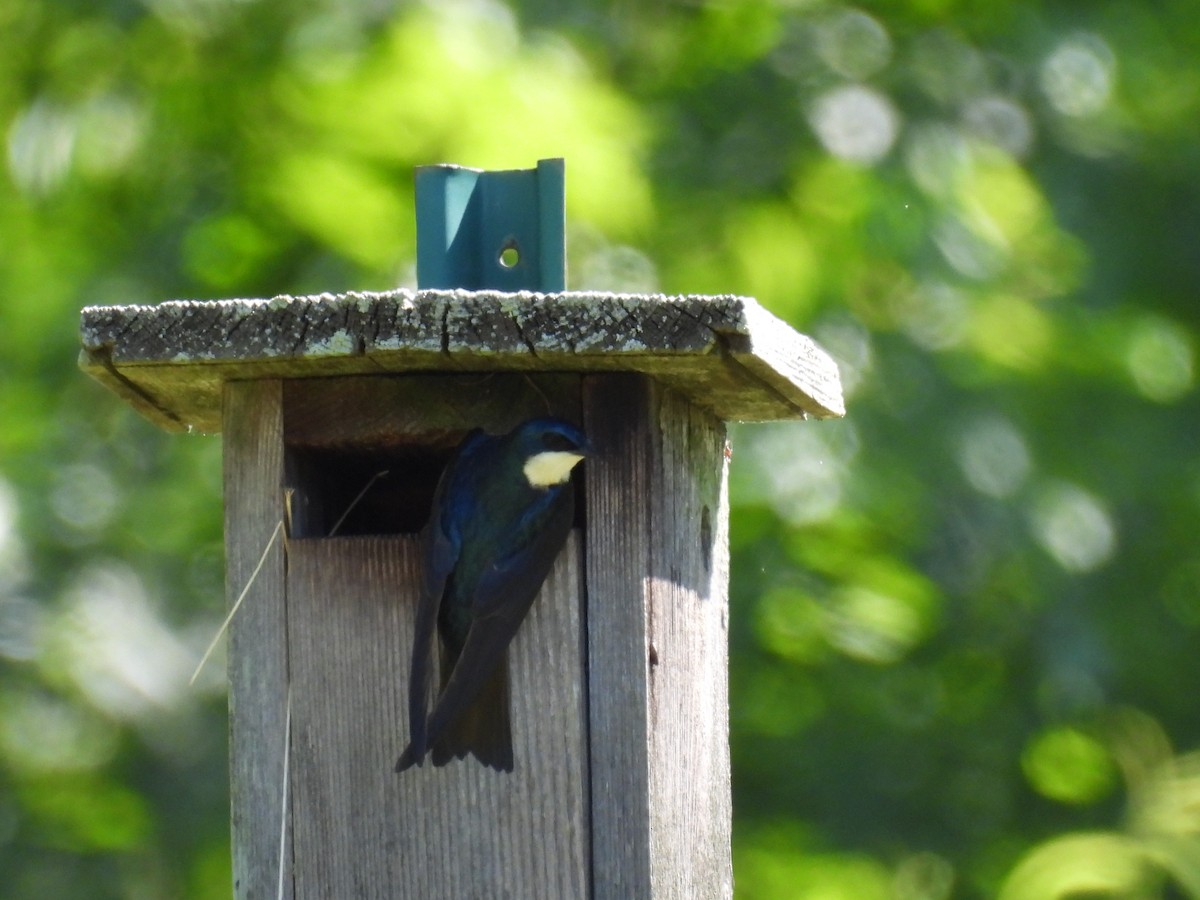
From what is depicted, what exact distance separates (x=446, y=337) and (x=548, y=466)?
0.18 metres

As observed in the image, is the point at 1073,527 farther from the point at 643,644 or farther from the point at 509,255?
the point at 643,644

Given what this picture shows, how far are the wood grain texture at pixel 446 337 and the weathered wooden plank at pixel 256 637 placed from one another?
0.06 metres

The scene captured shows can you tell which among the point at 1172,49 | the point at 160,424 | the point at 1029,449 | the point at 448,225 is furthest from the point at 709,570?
the point at 1172,49

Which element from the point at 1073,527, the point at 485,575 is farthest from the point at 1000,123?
the point at 485,575

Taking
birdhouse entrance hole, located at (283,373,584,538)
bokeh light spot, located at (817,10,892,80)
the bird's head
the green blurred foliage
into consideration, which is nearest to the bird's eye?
the bird's head

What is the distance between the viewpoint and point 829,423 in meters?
4.13

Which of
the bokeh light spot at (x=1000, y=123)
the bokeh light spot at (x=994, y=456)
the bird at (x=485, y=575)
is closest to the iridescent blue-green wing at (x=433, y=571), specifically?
the bird at (x=485, y=575)

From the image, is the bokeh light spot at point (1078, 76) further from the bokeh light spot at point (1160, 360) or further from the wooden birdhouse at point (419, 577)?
the wooden birdhouse at point (419, 577)

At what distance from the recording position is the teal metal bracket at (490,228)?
221cm

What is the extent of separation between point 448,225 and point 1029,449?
2501 mm

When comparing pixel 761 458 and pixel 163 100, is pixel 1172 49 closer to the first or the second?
pixel 761 458

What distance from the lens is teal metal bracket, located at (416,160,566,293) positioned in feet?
7.25

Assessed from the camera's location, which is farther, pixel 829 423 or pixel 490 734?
pixel 829 423

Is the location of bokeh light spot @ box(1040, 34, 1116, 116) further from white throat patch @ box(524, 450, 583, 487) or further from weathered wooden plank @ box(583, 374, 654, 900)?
white throat patch @ box(524, 450, 583, 487)
